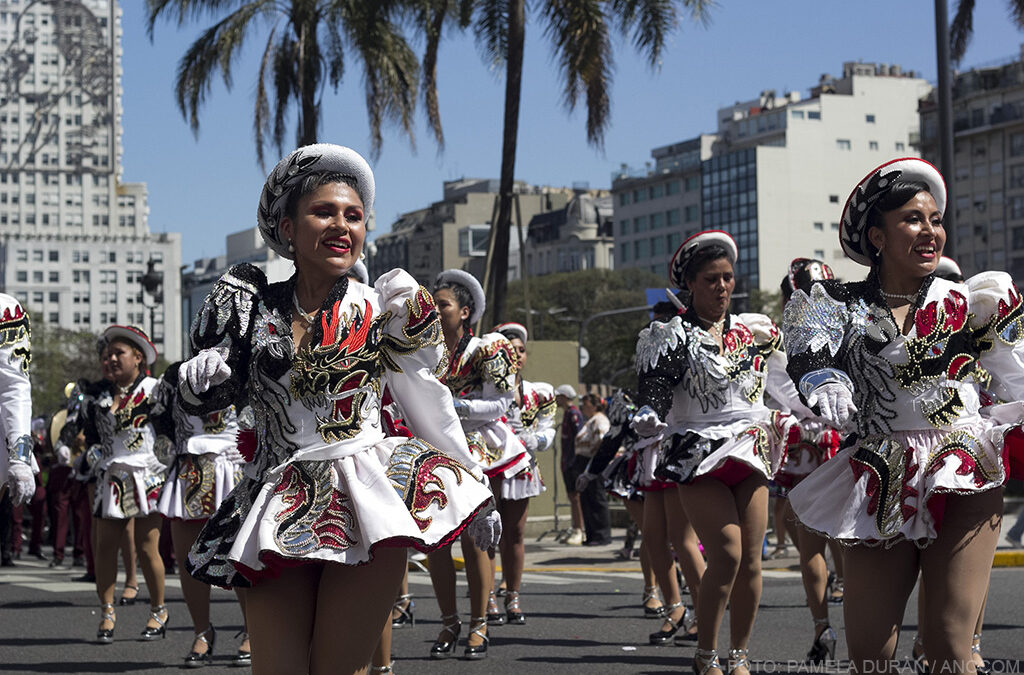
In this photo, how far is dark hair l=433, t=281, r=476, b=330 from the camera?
9.62m

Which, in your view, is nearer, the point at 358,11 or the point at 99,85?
the point at 358,11

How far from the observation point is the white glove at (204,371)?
502 cm

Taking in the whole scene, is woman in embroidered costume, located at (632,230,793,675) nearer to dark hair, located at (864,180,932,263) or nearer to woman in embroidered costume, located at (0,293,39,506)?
dark hair, located at (864,180,932,263)

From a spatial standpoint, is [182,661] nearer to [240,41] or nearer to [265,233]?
[265,233]

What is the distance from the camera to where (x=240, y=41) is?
20.4 m

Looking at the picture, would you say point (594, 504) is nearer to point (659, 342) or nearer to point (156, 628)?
point (156, 628)

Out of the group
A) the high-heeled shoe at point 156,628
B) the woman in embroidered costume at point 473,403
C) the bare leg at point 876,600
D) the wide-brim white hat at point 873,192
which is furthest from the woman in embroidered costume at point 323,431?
the high-heeled shoe at point 156,628

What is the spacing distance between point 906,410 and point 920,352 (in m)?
0.22

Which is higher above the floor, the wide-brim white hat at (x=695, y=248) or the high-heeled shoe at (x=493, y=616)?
the wide-brim white hat at (x=695, y=248)

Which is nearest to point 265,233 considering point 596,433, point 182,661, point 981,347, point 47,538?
point 981,347

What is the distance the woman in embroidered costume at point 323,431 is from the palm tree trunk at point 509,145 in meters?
12.9

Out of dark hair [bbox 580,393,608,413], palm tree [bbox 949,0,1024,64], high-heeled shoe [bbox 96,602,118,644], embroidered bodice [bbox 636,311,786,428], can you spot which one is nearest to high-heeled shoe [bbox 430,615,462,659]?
embroidered bodice [bbox 636,311,786,428]

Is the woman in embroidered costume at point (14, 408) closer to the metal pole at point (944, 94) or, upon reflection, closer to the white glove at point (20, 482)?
the white glove at point (20, 482)

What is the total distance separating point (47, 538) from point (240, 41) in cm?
926
